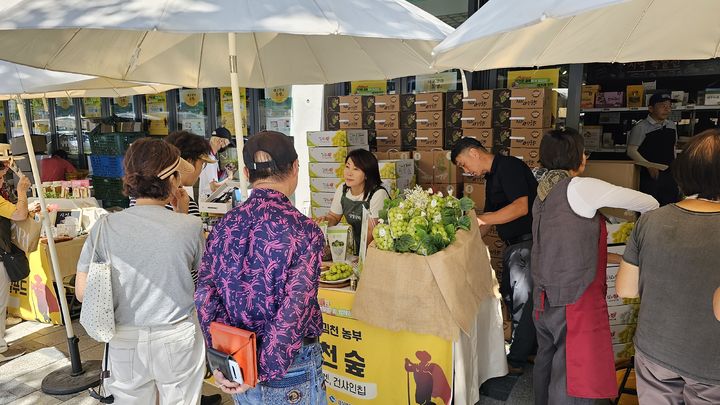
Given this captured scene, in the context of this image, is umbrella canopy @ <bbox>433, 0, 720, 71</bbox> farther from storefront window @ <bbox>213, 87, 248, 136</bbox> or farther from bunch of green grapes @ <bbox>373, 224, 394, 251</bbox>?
storefront window @ <bbox>213, 87, 248, 136</bbox>

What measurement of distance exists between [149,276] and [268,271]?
74cm

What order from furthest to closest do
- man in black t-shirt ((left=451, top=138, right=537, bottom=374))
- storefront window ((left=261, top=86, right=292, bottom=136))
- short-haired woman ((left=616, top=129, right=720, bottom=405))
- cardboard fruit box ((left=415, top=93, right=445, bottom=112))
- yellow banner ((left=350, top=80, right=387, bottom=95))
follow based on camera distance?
1. storefront window ((left=261, top=86, right=292, bottom=136))
2. yellow banner ((left=350, top=80, right=387, bottom=95))
3. cardboard fruit box ((left=415, top=93, right=445, bottom=112))
4. man in black t-shirt ((left=451, top=138, right=537, bottom=374))
5. short-haired woman ((left=616, top=129, right=720, bottom=405))

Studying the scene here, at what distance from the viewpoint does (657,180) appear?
5270 mm

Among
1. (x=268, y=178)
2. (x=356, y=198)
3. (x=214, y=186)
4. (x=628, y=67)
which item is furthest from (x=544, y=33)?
(x=628, y=67)

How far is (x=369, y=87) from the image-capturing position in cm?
610

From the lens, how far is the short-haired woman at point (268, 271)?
169 cm

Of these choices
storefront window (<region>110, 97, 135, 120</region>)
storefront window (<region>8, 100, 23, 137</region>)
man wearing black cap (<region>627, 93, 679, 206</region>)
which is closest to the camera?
man wearing black cap (<region>627, 93, 679, 206</region>)

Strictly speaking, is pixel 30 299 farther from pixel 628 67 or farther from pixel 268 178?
pixel 628 67

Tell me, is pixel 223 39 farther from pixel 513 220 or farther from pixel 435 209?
pixel 513 220

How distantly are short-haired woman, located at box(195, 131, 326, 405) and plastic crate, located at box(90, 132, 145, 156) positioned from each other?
7.57 metres

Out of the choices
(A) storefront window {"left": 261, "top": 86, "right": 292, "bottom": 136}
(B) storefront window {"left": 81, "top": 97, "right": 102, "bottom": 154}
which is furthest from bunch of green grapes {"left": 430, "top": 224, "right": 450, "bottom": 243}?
(B) storefront window {"left": 81, "top": 97, "right": 102, "bottom": 154}

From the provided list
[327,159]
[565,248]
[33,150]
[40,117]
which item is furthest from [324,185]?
[40,117]

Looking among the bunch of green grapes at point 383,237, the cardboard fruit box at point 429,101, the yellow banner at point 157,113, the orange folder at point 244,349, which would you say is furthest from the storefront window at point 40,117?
the orange folder at point 244,349

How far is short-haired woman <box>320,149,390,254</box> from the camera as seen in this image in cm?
377
